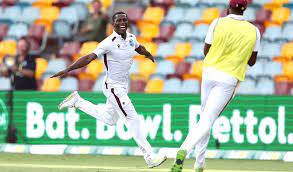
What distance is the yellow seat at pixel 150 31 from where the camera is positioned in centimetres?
1844

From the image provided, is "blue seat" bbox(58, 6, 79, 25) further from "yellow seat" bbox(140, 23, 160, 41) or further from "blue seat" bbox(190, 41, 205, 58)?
"blue seat" bbox(190, 41, 205, 58)

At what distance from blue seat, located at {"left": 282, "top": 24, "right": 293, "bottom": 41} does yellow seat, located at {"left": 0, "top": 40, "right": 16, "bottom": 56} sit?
204 inches

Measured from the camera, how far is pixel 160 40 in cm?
1839

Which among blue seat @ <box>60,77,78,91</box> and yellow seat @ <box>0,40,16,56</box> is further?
yellow seat @ <box>0,40,16,56</box>

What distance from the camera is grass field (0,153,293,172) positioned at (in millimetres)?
11891

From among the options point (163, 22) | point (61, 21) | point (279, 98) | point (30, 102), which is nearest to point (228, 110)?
point (279, 98)

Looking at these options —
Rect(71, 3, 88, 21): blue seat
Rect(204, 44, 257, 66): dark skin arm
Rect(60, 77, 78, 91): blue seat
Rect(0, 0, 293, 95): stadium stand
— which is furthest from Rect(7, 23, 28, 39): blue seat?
Rect(204, 44, 257, 66): dark skin arm

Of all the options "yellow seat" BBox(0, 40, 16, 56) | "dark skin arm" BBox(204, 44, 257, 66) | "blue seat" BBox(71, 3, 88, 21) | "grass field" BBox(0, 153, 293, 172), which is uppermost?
"blue seat" BBox(71, 3, 88, 21)

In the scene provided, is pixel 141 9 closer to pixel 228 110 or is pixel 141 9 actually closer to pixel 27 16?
pixel 27 16

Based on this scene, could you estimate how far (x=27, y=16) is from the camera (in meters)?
19.7

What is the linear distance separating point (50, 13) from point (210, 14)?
3.35 metres

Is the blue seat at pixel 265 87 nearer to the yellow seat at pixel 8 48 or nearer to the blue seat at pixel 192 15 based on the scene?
the blue seat at pixel 192 15

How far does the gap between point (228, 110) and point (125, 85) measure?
10.3 feet

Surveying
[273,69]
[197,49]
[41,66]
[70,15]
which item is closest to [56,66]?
[41,66]
